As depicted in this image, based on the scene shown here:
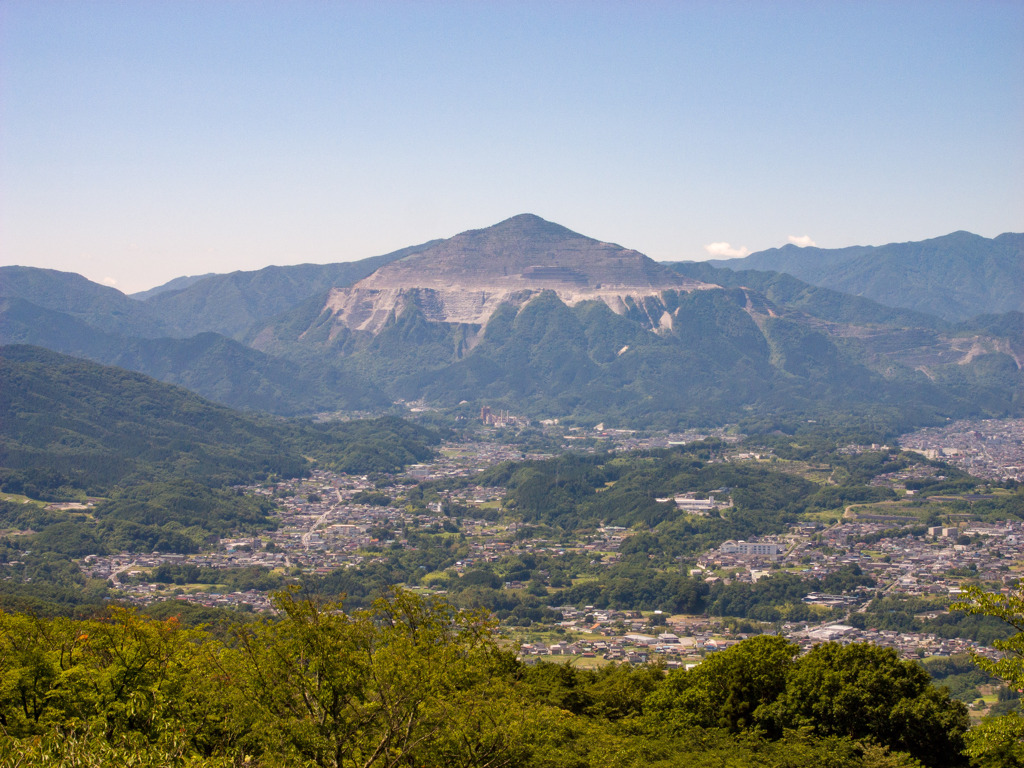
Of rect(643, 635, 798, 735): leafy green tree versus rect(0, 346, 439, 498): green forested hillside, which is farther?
rect(0, 346, 439, 498): green forested hillside

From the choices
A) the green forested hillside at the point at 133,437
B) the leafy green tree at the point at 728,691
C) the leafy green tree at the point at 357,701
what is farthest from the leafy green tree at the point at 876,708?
the green forested hillside at the point at 133,437

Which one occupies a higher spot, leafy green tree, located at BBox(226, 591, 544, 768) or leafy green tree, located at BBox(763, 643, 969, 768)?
leafy green tree, located at BBox(226, 591, 544, 768)

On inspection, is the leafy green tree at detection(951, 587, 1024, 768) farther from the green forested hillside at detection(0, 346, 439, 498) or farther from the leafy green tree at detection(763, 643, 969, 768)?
the green forested hillside at detection(0, 346, 439, 498)

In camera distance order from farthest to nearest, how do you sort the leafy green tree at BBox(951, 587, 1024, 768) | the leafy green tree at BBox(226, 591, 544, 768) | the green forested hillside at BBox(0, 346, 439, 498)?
the green forested hillside at BBox(0, 346, 439, 498) < the leafy green tree at BBox(226, 591, 544, 768) < the leafy green tree at BBox(951, 587, 1024, 768)

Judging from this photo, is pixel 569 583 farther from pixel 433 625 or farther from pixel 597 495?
pixel 433 625

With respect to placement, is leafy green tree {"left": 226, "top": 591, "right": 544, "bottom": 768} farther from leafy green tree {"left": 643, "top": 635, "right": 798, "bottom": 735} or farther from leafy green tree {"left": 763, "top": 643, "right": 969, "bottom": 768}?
Result: leafy green tree {"left": 763, "top": 643, "right": 969, "bottom": 768}

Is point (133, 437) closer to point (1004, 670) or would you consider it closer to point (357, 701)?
point (357, 701)

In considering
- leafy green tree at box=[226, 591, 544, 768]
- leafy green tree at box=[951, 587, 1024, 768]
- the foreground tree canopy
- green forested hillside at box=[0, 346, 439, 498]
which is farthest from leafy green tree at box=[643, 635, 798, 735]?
green forested hillside at box=[0, 346, 439, 498]

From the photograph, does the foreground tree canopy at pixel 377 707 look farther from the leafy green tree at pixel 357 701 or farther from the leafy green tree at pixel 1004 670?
the leafy green tree at pixel 1004 670

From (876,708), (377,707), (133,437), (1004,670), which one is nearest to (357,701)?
(377,707)

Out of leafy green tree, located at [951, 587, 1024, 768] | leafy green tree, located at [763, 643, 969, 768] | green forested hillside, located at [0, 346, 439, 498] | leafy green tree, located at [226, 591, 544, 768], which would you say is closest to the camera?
leafy green tree, located at [951, 587, 1024, 768]
